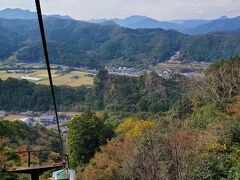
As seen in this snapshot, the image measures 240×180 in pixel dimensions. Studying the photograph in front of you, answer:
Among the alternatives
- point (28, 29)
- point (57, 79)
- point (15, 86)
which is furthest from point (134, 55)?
point (15, 86)

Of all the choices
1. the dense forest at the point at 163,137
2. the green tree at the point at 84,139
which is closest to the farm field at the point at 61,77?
the dense forest at the point at 163,137

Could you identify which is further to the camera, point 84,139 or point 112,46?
point 112,46

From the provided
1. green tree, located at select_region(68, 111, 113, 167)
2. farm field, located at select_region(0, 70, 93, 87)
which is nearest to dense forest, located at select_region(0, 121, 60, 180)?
green tree, located at select_region(68, 111, 113, 167)

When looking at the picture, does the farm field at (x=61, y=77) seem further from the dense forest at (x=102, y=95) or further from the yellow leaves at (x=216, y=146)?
the yellow leaves at (x=216, y=146)

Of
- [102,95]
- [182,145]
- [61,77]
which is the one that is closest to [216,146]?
[182,145]

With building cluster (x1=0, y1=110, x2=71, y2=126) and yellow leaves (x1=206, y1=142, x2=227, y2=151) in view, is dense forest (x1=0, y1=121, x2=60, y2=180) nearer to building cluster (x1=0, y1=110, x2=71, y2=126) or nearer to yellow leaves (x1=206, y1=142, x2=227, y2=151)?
yellow leaves (x1=206, y1=142, x2=227, y2=151)

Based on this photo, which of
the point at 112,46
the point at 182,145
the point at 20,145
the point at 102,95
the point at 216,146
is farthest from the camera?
the point at 112,46

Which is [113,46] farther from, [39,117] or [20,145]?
[20,145]
